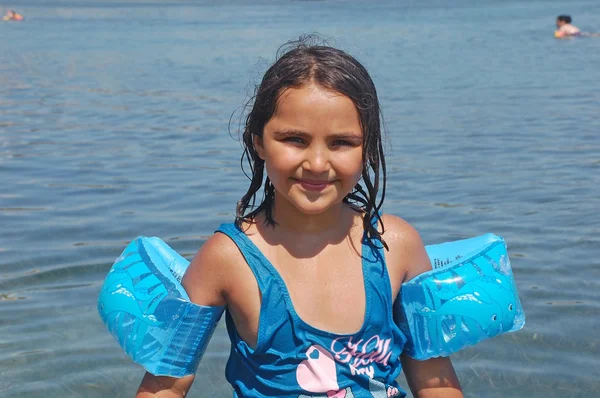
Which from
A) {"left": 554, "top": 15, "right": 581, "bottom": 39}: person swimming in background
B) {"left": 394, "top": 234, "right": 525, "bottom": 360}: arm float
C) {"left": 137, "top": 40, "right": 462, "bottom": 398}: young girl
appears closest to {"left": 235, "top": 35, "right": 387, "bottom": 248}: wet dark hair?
{"left": 137, "top": 40, "right": 462, "bottom": 398}: young girl

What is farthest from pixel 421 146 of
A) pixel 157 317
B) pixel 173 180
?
pixel 157 317

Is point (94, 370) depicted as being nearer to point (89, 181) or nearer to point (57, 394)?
point (57, 394)

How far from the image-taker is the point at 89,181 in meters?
7.71

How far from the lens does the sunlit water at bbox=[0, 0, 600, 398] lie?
14.1 ft

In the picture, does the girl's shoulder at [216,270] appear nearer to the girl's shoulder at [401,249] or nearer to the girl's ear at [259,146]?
the girl's ear at [259,146]

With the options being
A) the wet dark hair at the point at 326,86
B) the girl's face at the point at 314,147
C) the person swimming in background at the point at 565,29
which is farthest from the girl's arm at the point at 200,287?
the person swimming in background at the point at 565,29

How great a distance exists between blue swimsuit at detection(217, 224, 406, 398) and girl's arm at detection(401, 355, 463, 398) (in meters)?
0.18

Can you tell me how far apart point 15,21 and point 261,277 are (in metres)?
28.6

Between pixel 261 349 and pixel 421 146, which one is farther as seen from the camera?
pixel 421 146

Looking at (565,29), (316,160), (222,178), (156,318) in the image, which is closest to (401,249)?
(316,160)

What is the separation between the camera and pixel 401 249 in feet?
8.92

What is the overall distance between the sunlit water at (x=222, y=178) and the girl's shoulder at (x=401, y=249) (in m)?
0.72

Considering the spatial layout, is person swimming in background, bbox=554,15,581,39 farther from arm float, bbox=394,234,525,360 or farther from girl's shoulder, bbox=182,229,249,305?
girl's shoulder, bbox=182,229,249,305

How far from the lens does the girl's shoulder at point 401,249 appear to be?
8.87 ft
